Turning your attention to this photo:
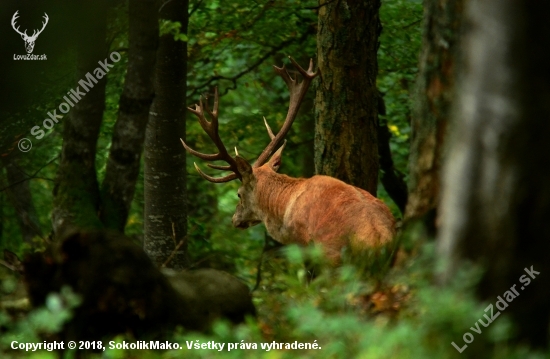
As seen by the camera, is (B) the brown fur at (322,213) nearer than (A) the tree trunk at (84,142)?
No

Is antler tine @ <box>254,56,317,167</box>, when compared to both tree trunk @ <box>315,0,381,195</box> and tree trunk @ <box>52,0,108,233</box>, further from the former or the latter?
tree trunk @ <box>52,0,108,233</box>

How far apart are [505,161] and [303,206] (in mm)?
4516

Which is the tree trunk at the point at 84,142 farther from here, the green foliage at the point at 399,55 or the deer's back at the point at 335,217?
the green foliage at the point at 399,55

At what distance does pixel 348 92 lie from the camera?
8602mm

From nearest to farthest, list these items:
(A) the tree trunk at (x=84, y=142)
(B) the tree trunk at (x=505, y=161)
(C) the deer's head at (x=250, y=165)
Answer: (B) the tree trunk at (x=505, y=161) → (A) the tree trunk at (x=84, y=142) → (C) the deer's head at (x=250, y=165)

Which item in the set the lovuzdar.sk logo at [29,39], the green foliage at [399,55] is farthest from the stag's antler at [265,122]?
the green foliage at [399,55]

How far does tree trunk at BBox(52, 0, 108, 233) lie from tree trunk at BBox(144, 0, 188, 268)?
80.3 inches

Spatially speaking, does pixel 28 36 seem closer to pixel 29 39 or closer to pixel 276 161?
pixel 29 39

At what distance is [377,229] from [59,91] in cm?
347

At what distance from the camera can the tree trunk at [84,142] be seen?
268 inches

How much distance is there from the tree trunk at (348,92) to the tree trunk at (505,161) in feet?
15.1

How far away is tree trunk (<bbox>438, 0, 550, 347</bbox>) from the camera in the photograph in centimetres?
370

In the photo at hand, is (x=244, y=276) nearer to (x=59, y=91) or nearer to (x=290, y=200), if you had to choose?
(x=290, y=200)

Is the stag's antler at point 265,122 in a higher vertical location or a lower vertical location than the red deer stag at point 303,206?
higher
